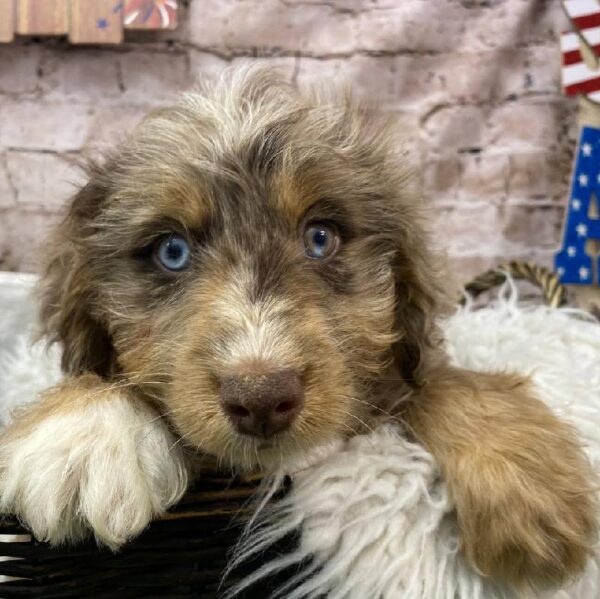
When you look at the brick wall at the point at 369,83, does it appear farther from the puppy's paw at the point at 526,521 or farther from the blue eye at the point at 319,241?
the puppy's paw at the point at 526,521

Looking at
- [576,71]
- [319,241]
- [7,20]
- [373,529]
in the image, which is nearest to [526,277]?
[576,71]

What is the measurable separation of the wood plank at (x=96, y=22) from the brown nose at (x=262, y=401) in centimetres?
215

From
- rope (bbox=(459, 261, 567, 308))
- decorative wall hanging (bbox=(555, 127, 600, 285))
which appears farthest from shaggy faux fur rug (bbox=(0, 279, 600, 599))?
decorative wall hanging (bbox=(555, 127, 600, 285))

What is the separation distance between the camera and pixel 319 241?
63.9 inches

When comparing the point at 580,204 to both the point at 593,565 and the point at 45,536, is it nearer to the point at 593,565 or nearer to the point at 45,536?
the point at 593,565

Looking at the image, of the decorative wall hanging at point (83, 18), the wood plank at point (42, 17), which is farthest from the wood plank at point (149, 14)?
the wood plank at point (42, 17)

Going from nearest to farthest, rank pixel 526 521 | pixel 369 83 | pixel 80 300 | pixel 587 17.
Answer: pixel 526 521
pixel 80 300
pixel 587 17
pixel 369 83

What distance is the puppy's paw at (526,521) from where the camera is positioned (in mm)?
1306

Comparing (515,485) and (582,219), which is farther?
(582,219)

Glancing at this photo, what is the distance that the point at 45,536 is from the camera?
1.25 metres

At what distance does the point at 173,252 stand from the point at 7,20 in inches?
73.3

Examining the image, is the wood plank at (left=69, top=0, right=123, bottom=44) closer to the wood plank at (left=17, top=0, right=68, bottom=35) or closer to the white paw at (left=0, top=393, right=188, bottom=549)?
the wood plank at (left=17, top=0, right=68, bottom=35)

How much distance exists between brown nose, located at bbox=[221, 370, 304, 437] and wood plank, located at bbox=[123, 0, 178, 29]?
7.02 feet

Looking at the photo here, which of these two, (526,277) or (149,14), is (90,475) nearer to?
(526,277)
